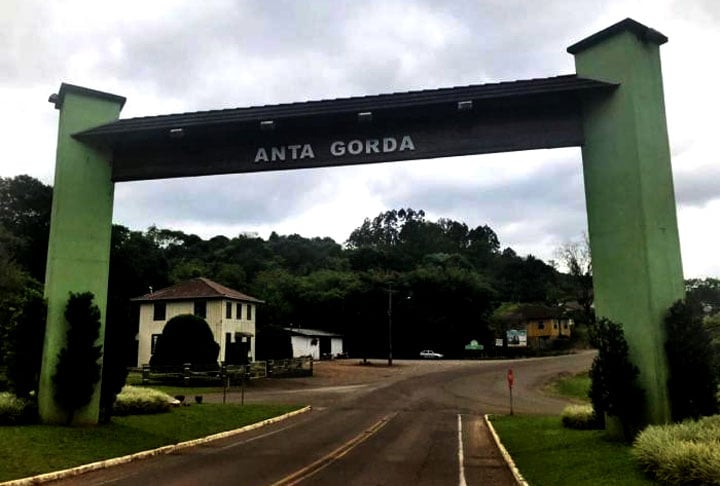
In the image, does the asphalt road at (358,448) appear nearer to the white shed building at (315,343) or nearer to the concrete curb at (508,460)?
the concrete curb at (508,460)

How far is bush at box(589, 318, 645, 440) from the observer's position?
13.1 metres

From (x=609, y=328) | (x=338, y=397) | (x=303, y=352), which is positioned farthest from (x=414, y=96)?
(x=303, y=352)

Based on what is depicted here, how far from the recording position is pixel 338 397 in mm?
32250

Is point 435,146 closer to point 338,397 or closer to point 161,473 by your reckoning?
point 161,473

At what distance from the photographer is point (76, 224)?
16.7 metres

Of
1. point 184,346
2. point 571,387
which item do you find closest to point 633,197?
point 571,387

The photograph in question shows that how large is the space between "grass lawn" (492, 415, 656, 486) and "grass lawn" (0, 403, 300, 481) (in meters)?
8.59

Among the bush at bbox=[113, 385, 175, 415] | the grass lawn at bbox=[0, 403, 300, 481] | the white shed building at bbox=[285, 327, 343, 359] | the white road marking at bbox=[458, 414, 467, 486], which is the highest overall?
the white shed building at bbox=[285, 327, 343, 359]

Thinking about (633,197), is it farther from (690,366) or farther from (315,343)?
(315,343)

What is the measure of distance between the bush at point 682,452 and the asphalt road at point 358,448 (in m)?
2.60

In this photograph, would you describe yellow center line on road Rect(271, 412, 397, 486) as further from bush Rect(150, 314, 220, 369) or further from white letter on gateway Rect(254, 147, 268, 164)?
bush Rect(150, 314, 220, 369)

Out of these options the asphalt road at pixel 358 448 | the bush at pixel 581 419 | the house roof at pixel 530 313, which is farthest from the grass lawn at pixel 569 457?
the house roof at pixel 530 313

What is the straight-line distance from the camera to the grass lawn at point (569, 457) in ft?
34.2

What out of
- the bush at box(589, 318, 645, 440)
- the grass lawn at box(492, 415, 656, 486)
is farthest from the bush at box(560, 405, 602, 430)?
the bush at box(589, 318, 645, 440)
